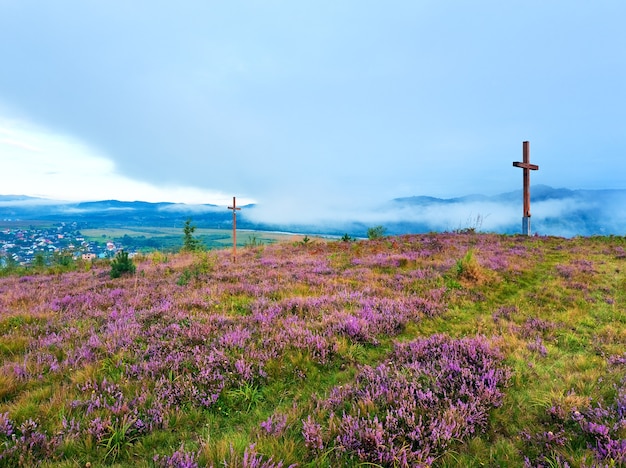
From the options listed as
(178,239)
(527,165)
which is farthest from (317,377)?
(178,239)

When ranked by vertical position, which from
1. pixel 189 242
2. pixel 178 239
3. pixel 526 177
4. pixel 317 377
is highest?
pixel 526 177

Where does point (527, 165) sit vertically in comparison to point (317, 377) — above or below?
above

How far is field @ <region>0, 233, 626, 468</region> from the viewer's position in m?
2.90

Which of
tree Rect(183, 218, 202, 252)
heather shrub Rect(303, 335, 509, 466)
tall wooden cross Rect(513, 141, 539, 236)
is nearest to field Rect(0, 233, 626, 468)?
heather shrub Rect(303, 335, 509, 466)

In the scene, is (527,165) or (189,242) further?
(189,242)

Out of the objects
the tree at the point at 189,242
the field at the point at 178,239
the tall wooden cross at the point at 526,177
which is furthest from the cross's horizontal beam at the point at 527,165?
the tree at the point at 189,242

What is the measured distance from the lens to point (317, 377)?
14.6ft

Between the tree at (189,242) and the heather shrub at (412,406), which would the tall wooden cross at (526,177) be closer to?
the heather shrub at (412,406)

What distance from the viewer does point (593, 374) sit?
4.16 metres

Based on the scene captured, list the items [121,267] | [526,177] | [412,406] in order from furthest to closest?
[526,177], [121,267], [412,406]

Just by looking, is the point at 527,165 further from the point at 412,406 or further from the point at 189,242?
the point at 189,242

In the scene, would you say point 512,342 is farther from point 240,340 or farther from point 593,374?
point 240,340

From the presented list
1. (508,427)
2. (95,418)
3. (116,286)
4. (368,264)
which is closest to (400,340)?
(508,427)

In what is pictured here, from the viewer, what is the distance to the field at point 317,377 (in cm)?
290
